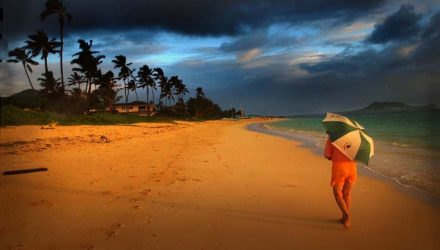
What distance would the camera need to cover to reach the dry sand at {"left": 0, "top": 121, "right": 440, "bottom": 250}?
5129mm

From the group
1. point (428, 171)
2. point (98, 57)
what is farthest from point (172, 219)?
point (98, 57)

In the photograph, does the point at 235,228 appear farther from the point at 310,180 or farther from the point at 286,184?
the point at 310,180

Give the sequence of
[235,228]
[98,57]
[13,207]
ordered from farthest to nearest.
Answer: [98,57] → [13,207] → [235,228]

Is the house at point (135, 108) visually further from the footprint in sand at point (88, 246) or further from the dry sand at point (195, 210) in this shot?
the footprint in sand at point (88, 246)

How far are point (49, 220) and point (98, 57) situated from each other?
56783 mm

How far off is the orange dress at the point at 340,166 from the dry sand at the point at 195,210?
30.0 inches

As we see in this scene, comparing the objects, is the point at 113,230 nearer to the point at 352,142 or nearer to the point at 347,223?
the point at 347,223

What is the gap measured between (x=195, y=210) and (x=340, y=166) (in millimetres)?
2682

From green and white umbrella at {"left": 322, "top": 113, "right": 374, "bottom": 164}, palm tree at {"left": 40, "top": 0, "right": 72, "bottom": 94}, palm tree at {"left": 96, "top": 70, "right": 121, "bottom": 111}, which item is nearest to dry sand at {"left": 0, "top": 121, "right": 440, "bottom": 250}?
green and white umbrella at {"left": 322, "top": 113, "right": 374, "bottom": 164}

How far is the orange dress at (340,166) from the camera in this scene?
225 inches

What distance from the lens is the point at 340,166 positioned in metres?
5.73

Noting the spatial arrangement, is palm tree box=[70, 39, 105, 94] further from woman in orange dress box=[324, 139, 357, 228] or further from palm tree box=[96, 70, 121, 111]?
woman in orange dress box=[324, 139, 357, 228]

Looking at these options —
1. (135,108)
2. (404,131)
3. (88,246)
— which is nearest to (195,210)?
(88,246)

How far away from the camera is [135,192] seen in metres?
7.94
